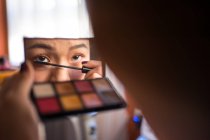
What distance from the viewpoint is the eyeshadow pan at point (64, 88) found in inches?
13.7

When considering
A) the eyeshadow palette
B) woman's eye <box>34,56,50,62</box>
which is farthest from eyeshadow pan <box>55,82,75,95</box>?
woman's eye <box>34,56,50,62</box>

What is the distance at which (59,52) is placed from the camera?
1.63ft

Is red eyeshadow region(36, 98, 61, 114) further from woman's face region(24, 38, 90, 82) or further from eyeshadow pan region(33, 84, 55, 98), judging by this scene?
woman's face region(24, 38, 90, 82)

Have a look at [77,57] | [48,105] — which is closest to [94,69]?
[77,57]

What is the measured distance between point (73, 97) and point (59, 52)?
0.59 feet

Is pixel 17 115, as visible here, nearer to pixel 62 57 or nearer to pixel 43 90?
pixel 43 90

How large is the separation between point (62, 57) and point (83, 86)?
0.14m

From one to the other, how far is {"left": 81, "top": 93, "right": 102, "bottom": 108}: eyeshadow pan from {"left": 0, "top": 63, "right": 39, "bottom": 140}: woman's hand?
70mm

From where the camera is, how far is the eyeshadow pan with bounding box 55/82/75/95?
1.14 ft

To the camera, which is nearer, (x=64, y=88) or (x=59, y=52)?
(x=64, y=88)

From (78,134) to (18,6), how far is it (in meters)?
0.36

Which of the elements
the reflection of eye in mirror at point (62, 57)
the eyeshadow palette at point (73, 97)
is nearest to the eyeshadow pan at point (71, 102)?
the eyeshadow palette at point (73, 97)

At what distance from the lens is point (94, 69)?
1.52 feet

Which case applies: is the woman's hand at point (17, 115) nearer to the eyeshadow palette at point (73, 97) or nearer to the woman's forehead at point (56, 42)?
the eyeshadow palette at point (73, 97)
